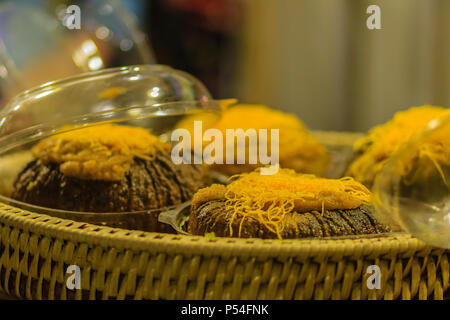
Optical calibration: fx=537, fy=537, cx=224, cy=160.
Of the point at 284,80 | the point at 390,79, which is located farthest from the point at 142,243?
the point at 284,80

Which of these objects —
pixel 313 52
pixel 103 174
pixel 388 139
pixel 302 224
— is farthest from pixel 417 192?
pixel 313 52

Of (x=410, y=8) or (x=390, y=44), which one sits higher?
(x=410, y=8)

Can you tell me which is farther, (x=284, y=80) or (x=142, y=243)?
(x=284, y=80)

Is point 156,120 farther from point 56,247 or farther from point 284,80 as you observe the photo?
point 284,80

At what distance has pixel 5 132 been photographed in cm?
82

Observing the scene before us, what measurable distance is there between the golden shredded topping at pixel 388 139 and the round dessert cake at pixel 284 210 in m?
0.22

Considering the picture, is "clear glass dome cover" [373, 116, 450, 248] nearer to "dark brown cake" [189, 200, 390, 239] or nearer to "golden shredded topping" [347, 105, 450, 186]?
"dark brown cake" [189, 200, 390, 239]

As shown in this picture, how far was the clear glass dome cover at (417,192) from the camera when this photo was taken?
24.2 inches

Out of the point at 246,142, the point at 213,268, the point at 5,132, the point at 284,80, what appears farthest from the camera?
the point at 284,80

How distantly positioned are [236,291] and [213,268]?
37 mm

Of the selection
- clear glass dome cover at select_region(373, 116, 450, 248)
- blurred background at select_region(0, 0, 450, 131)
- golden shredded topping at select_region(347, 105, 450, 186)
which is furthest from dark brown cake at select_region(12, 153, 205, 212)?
blurred background at select_region(0, 0, 450, 131)

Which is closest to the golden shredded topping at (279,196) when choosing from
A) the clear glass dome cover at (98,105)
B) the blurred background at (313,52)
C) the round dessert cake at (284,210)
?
the round dessert cake at (284,210)

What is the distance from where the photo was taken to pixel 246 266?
1.98 feet

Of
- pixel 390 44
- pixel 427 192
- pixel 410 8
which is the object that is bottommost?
pixel 427 192
